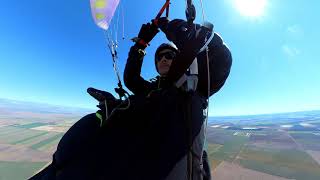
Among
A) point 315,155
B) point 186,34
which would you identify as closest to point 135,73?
point 186,34

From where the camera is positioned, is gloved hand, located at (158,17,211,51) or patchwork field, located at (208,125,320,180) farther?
patchwork field, located at (208,125,320,180)

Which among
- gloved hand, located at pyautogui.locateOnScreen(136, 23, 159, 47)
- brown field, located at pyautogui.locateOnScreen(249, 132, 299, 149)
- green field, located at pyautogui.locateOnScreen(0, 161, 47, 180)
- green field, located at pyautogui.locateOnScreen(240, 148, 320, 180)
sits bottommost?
green field, located at pyautogui.locateOnScreen(0, 161, 47, 180)

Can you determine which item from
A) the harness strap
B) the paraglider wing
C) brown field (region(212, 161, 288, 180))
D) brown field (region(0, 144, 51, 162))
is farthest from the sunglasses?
brown field (region(0, 144, 51, 162))

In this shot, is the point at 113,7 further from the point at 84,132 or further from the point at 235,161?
the point at 235,161

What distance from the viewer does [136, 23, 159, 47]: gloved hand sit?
6.75 ft

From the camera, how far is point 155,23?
77.8 inches

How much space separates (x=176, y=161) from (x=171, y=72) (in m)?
0.61

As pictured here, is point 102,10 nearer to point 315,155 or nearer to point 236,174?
point 236,174

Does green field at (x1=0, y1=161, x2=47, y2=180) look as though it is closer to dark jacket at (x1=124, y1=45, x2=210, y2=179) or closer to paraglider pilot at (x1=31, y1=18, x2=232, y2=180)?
paraglider pilot at (x1=31, y1=18, x2=232, y2=180)

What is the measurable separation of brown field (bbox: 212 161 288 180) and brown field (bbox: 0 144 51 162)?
2134cm

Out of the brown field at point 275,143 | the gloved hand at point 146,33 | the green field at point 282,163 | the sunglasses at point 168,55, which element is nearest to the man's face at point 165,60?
the sunglasses at point 168,55

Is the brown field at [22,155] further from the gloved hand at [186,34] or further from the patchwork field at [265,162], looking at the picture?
the gloved hand at [186,34]

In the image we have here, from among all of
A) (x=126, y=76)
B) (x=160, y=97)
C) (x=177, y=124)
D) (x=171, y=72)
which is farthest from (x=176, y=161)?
(x=126, y=76)

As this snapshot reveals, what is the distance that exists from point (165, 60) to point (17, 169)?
29967mm
